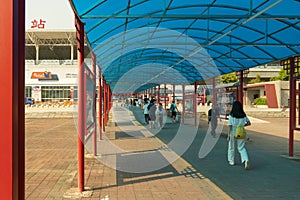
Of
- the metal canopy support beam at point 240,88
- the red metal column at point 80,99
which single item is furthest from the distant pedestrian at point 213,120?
the red metal column at point 80,99

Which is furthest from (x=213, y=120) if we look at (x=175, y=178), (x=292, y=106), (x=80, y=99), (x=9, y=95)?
(x=9, y=95)

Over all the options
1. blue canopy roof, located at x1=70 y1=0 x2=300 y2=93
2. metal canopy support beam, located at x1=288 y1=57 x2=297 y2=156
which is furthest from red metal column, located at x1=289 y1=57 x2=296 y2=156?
blue canopy roof, located at x1=70 y1=0 x2=300 y2=93

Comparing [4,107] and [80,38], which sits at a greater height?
[80,38]

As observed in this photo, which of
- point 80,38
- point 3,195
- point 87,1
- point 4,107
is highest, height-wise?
point 87,1

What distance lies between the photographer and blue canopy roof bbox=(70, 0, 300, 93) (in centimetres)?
684

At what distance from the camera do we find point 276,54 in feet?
36.4

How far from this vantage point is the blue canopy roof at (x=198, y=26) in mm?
6840

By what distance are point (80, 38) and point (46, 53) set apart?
2517 inches

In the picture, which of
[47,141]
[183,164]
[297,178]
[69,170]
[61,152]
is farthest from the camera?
[47,141]

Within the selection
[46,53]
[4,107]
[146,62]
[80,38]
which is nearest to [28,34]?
[46,53]

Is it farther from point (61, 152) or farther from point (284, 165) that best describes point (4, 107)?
point (61, 152)

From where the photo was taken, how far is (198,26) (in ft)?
31.2

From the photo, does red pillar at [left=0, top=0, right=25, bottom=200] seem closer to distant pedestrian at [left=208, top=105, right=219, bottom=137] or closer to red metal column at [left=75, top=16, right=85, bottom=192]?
red metal column at [left=75, top=16, right=85, bottom=192]

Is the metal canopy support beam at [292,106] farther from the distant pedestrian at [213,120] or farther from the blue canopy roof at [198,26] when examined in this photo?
the distant pedestrian at [213,120]
